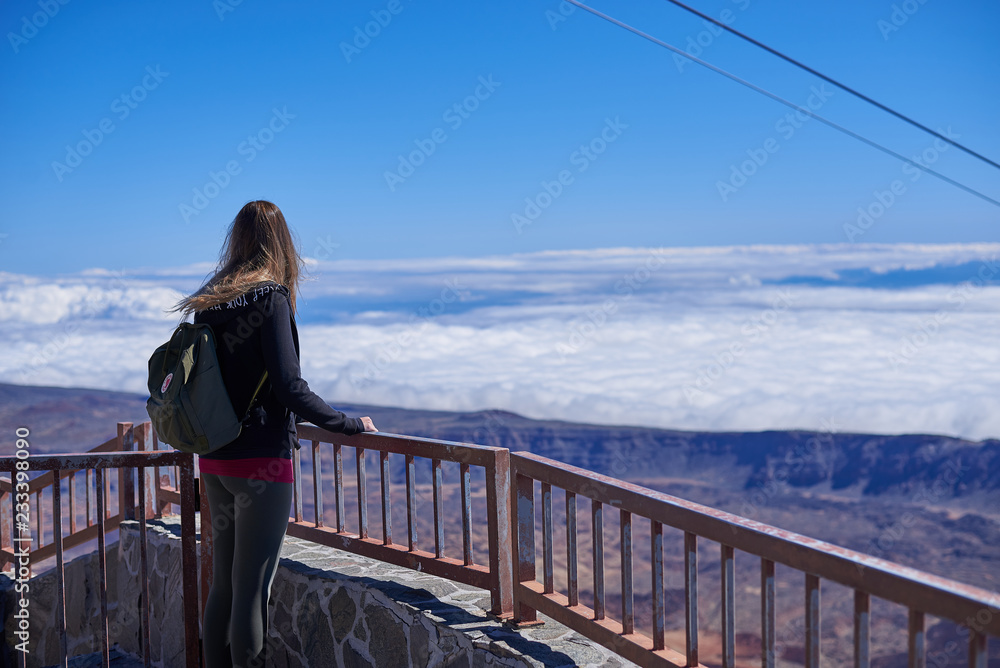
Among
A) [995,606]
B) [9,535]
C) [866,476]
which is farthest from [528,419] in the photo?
[995,606]

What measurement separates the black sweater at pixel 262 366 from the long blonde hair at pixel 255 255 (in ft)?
0.22

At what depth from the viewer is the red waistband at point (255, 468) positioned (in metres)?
2.61

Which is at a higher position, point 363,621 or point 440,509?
point 440,509

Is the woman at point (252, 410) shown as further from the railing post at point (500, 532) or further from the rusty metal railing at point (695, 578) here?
the rusty metal railing at point (695, 578)

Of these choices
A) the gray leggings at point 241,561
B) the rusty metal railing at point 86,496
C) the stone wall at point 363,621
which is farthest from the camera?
the rusty metal railing at point 86,496

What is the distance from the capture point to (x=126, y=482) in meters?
6.36

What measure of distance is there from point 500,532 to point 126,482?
4422mm

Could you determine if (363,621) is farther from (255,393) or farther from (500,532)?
(255,393)

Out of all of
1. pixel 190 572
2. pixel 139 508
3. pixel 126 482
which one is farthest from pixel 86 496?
pixel 139 508

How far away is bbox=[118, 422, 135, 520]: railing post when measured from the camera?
20.7ft

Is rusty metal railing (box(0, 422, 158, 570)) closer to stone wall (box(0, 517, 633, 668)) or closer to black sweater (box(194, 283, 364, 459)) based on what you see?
stone wall (box(0, 517, 633, 668))

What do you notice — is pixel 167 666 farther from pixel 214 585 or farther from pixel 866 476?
pixel 866 476

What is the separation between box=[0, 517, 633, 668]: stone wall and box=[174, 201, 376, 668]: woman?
2.84 feet

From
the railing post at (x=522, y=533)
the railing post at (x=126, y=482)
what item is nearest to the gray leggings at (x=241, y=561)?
the railing post at (x=522, y=533)
